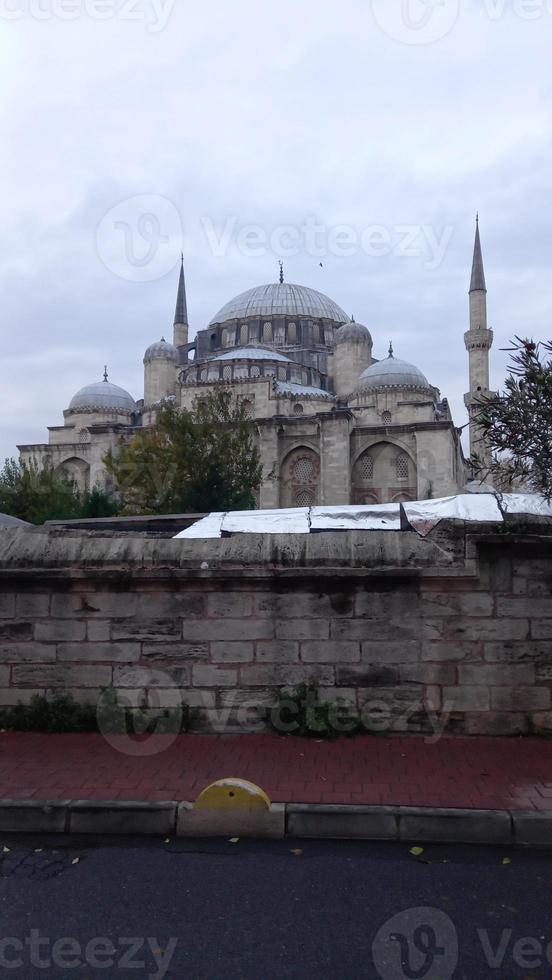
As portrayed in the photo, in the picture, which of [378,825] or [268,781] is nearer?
[378,825]

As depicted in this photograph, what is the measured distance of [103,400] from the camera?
180ft

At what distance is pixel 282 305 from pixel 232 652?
5752 cm

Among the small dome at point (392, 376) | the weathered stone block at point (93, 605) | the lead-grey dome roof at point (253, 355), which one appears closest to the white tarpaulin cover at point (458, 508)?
the weathered stone block at point (93, 605)

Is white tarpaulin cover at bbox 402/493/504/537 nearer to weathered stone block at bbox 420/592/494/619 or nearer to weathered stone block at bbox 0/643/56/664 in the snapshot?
weathered stone block at bbox 420/592/494/619

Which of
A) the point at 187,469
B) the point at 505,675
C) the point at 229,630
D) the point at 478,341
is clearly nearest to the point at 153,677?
the point at 229,630

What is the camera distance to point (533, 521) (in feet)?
19.8

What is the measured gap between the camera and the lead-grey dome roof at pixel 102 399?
178 ft

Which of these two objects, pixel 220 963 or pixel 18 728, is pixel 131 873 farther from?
pixel 18 728

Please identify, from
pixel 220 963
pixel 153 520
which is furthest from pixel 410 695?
pixel 153 520

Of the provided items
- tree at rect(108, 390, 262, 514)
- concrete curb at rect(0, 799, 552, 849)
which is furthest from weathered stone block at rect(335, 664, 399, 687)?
tree at rect(108, 390, 262, 514)

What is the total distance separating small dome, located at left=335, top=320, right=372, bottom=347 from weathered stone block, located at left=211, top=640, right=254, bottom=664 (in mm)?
49073

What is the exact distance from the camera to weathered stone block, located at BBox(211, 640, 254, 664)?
18.4ft

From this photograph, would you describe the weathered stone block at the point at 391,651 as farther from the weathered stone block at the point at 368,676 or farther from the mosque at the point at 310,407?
the mosque at the point at 310,407

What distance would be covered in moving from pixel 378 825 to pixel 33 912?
1833mm
